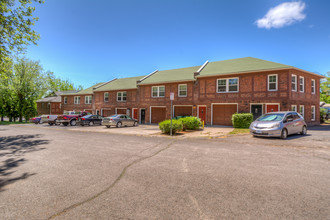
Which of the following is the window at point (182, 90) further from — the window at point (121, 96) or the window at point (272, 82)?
the window at point (121, 96)

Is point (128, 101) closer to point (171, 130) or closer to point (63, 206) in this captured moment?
point (171, 130)

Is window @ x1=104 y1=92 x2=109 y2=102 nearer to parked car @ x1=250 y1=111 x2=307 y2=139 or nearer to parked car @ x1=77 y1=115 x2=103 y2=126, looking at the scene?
parked car @ x1=77 y1=115 x2=103 y2=126

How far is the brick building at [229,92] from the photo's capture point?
55.1 feet

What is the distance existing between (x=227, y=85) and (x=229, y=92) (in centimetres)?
81

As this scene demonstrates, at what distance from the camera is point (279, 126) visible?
9.83 metres

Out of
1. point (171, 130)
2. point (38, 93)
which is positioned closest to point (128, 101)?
point (171, 130)

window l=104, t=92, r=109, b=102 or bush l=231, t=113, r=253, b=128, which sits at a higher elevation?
window l=104, t=92, r=109, b=102

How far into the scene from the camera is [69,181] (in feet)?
13.1

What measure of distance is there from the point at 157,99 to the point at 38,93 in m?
25.7

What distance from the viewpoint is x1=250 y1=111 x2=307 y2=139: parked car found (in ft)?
32.2

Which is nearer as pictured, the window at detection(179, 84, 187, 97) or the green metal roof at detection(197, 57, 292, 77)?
the green metal roof at detection(197, 57, 292, 77)

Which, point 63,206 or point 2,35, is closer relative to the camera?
point 63,206

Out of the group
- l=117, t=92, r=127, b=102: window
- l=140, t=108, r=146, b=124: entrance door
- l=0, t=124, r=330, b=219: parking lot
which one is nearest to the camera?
l=0, t=124, r=330, b=219: parking lot

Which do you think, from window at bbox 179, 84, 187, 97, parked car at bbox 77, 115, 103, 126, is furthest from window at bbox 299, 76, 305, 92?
parked car at bbox 77, 115, 103, 126
